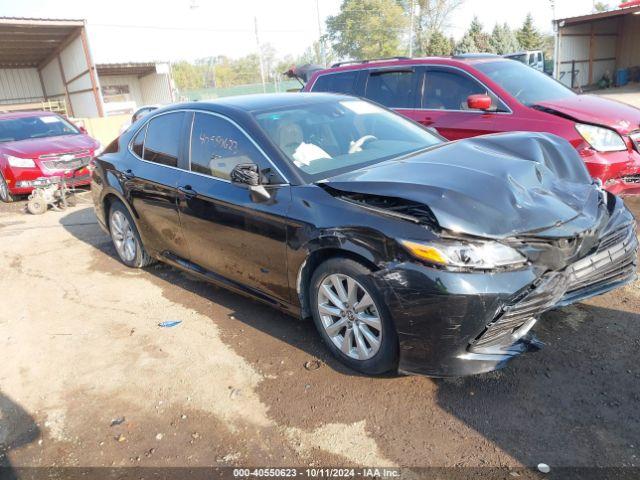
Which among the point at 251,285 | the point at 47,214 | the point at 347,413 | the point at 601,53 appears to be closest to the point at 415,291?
the point at 347,413

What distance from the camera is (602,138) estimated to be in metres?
5.20

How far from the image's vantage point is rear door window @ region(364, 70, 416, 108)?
664 cm

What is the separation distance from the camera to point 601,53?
28469 millimetres

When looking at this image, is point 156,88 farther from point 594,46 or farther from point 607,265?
point 607,265

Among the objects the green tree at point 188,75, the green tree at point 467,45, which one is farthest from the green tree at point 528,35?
the green tree at point 188,75

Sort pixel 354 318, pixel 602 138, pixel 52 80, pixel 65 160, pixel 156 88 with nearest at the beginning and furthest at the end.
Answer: pixel 354 318
pixel 602 138
pixel 65 160
pixel 52 80
pixel 156 88

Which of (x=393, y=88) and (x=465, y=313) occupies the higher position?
(x=393, y=88)

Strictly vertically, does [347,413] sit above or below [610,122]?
below

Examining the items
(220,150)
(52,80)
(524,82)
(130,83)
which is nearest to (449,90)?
(524,82)

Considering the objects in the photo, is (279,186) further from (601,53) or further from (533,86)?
(601,53)

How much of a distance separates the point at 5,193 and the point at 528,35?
126 feet

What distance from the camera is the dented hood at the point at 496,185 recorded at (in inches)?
108

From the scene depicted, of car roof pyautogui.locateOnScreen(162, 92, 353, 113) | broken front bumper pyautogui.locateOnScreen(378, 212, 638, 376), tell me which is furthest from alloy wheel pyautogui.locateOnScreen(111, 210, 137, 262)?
broken front bumper pyautogui.locateOnScreen(378, 212, 638, 376)

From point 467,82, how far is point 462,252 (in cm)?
413
